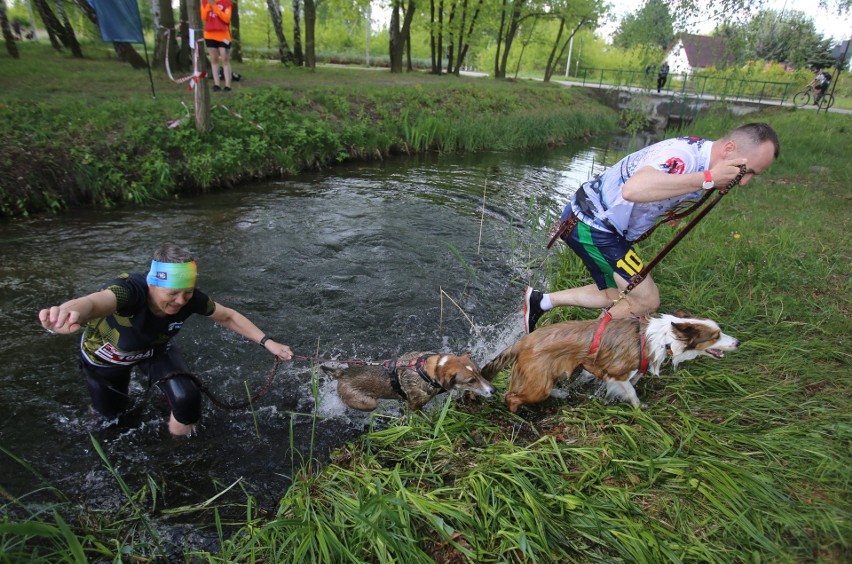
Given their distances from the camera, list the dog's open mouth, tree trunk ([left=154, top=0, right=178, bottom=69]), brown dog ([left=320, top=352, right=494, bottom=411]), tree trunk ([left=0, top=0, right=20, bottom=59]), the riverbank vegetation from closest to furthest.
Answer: the riverbank vegetation, the dog's open mouth, brown dog ([left=320, top=352, right=494, bottom=411]), tree trunk ([left=154, top=0, right=178, bottom=69]), tree trunk ([left=0, top=0, right=20, bottom=59])

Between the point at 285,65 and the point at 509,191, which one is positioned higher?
the point at 285,65

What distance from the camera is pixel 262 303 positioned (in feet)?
19.7

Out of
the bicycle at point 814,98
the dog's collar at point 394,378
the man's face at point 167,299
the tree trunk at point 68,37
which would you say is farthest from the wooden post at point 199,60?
the bicycle at point 814,98

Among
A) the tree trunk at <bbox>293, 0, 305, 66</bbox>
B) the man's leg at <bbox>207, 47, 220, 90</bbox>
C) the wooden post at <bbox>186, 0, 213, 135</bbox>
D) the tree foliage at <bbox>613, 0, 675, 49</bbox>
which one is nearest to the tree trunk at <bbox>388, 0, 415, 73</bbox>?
the tree trunk at <bbox>293, 0, 305, 66</bbox>

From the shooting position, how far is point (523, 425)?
387 centimetres

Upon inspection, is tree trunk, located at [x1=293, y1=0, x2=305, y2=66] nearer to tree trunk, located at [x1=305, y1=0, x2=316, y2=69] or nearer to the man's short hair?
tree trunk, located at [x1=305, y1=0, x2=316, y2=69]

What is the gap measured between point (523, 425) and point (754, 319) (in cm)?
302

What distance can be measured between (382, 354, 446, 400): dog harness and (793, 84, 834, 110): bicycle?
2783 centimetres

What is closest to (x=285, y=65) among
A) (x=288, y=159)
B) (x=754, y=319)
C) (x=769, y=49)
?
(x=288, y=159)

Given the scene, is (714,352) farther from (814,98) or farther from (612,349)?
(814,98)

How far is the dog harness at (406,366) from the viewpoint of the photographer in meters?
4.09

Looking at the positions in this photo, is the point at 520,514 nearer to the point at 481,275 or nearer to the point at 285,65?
the point at 481,275

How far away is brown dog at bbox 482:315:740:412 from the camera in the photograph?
3703 millimetres

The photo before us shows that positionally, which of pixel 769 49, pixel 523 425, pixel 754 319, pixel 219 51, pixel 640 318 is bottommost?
pixel 523 425
